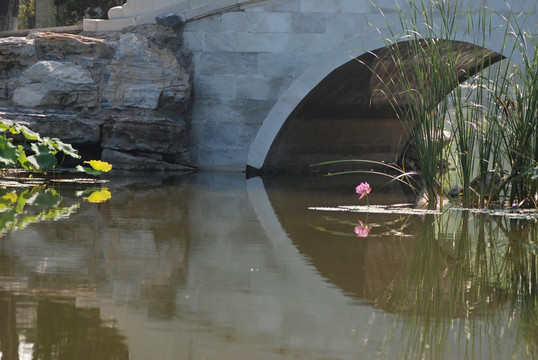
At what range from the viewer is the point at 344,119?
39.4ft

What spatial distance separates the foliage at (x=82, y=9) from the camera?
1739 cm

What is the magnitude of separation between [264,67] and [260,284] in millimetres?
7280

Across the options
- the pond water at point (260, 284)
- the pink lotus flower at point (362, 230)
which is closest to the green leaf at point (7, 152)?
the pond water at point (260, 284)

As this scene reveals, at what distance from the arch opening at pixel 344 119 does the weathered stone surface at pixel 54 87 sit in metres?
2.03

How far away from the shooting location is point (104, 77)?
1052 cm

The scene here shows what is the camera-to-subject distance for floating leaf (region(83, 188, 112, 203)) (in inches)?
253

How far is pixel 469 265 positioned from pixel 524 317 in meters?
1.04

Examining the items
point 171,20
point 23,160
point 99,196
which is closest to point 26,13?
point 171,20

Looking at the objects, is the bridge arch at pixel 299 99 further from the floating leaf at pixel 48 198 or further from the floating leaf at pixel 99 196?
the floating leaf at pixel 48 198

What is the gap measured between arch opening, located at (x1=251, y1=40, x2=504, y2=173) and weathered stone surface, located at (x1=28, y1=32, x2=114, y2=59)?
6.91 feet

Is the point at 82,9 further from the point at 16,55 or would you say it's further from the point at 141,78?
the point at 141,78

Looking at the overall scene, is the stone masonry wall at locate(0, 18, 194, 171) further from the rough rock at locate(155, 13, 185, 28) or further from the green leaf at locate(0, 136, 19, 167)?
the green leaf at locate(0, 136, 19, 167)

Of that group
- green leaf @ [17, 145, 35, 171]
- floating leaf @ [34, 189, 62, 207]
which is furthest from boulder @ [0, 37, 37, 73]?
floating leaf @ [34, 189, 62, 207]

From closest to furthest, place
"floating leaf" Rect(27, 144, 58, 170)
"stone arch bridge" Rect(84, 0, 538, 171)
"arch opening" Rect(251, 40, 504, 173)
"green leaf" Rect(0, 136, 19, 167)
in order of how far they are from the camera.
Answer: "green leaf" Rect(0, 136, 19, 167)
"floating leaf" Rect(27, 144, 58, 170)
"stone arch bridge" Rect(84, 0, 538, 171)
"arch opening" Rect(251, 40, 504, 173)
